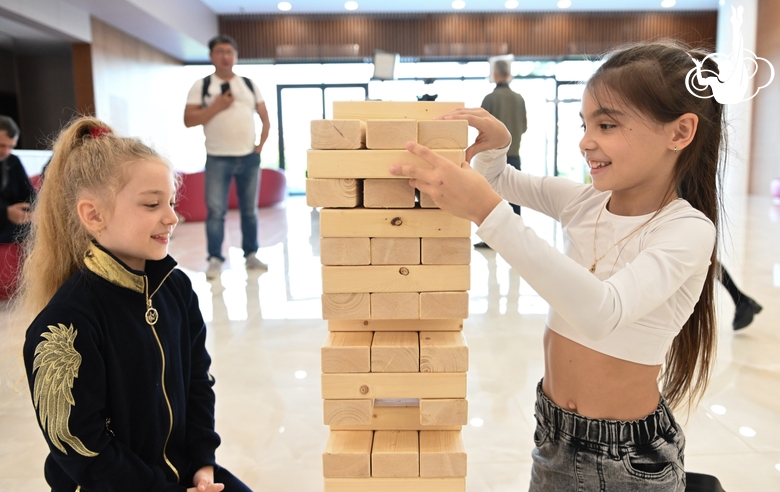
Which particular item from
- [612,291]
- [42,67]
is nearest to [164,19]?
[42,67]

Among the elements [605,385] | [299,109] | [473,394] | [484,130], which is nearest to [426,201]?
[484,130]

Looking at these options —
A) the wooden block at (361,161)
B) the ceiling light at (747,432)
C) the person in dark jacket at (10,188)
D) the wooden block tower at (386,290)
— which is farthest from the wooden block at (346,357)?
the person in dark jacket at (10,188)

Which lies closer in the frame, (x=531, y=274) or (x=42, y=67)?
(x=531, y=274)

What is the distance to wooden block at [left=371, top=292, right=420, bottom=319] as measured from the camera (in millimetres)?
1182

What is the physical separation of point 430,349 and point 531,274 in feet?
1.08

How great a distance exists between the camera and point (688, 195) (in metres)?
1.18

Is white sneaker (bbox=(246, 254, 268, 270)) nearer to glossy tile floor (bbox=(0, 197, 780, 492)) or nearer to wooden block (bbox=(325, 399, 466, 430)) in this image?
glossy tile floor (bbox=(0, 197, 780, 492))

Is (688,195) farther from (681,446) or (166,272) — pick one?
(166,272)

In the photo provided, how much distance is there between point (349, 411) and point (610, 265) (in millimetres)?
601

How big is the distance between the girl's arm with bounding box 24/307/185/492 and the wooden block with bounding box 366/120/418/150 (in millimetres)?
636

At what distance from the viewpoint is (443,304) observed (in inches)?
46.8

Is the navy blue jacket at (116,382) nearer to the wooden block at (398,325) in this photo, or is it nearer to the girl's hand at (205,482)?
the girl's hand at (205,482)

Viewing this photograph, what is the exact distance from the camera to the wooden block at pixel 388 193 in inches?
44.9

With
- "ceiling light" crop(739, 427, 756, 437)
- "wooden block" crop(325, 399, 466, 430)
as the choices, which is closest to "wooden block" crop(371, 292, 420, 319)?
"wooden block" crop(325, 399, 466, 430)
